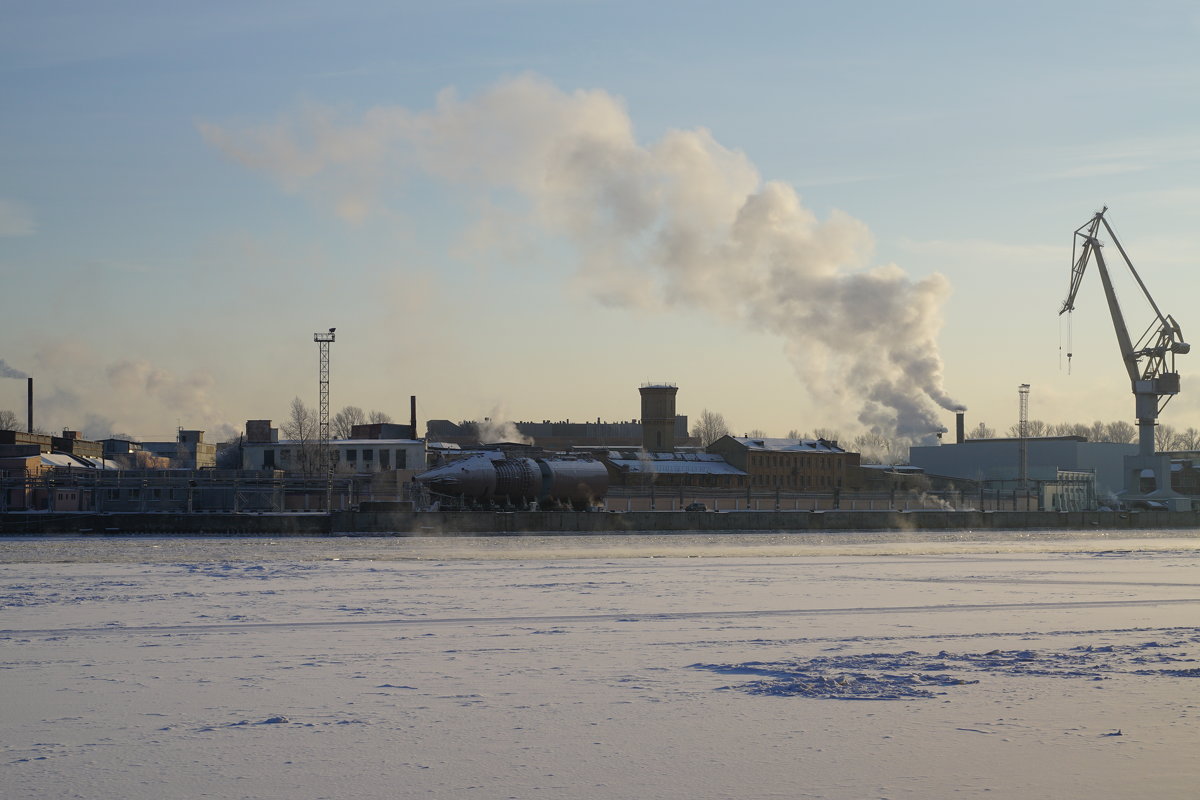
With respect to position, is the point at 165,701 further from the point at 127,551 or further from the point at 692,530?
the point at 692,530

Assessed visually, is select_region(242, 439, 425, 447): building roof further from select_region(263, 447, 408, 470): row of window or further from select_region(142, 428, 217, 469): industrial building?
select_region(142, 428, 217, 469): industrial building

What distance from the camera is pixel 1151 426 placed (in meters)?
98.6

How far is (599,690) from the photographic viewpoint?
12234 millimetres

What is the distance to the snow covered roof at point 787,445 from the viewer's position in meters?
112

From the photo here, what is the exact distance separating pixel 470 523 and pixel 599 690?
49347 millimetres

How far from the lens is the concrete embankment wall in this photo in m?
59.9

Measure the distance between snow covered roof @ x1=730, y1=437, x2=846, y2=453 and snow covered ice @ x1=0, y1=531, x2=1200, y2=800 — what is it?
85.9 metres

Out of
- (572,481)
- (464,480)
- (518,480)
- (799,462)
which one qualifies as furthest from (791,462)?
(464,480)

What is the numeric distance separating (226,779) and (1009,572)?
81.6ft

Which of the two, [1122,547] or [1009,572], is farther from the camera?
[1122,547]

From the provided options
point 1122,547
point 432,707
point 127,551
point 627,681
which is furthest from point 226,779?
point 1122,547

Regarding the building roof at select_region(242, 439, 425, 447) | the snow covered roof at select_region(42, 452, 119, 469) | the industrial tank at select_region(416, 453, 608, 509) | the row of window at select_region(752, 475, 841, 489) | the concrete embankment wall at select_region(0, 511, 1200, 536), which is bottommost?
the concrete embankment wall at select_region(0, 511, 1200, 536)

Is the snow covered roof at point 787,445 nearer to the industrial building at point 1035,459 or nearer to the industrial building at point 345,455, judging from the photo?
the industrial building at point 1035,459

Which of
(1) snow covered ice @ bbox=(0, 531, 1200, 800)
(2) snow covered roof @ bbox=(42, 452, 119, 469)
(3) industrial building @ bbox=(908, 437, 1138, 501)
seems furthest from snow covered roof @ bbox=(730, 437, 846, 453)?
(1) snow covered ice @ bbox=(0, 531, 1200, 800)
